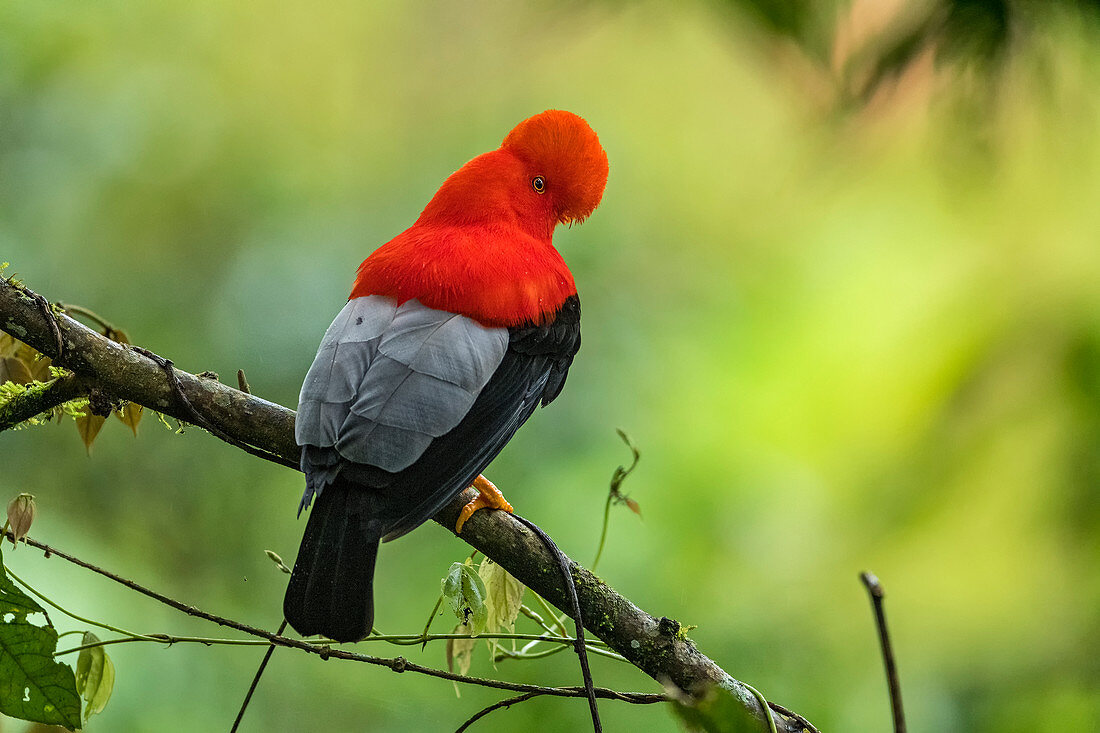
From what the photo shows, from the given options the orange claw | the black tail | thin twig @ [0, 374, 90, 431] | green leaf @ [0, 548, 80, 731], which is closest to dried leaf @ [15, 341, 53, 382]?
thin twig @ [0, 374, 90, 431]

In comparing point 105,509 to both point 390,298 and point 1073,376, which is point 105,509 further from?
point 1073,376

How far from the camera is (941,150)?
172 cm

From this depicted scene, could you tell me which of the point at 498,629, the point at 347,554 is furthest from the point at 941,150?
the point at 347,554

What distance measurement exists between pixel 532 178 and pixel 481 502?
707 millimetres

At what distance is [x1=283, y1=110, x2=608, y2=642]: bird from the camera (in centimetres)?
125

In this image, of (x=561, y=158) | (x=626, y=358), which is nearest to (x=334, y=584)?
(x=561, y=158)

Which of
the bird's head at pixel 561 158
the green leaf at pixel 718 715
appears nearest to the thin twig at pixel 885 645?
the green leaf at pixel 718 715

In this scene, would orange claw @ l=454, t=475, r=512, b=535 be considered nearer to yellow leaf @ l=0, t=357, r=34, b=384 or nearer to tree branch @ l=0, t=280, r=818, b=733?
tree branch @ l=0, t=280, r=818, b=733

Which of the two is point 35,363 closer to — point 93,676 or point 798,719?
point 93,676

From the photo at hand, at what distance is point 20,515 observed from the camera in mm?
1261

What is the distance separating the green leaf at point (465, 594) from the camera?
4.17 ft

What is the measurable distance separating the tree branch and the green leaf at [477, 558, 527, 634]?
87 mm

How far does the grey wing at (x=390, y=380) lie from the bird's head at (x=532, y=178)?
1.03 feet

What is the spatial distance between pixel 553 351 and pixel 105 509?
2483 millimetres
